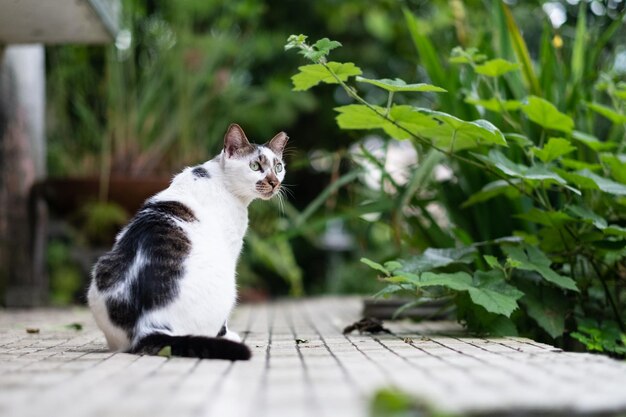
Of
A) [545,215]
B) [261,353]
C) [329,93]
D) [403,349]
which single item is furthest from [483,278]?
[329,93]

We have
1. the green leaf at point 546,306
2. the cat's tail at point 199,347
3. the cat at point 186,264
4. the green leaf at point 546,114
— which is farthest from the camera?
the green leaf at point 546,114

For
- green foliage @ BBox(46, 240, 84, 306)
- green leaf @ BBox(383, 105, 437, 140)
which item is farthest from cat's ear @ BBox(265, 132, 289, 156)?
green foliage @ BBox(46, 240, 84, 306)

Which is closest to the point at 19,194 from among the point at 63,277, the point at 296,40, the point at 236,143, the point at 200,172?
the point at 63,277

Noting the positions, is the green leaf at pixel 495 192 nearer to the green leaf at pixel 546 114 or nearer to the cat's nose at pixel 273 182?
the green leaf at pixel 546 114

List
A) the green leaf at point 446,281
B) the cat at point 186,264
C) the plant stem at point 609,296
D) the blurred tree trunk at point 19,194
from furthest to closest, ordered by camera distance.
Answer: the blurred tree trunk at point 19,194 < the plant stem at point 609,296 < the green leaf at point 446,281 < the cat at point 186,264

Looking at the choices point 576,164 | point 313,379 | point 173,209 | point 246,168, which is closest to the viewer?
point 313,379

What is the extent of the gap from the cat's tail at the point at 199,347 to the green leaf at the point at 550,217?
55.2 inches

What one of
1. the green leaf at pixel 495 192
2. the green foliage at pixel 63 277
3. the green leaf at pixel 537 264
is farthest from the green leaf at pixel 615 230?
the green foliage at pixel 63 277

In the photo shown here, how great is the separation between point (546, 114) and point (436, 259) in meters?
0.75

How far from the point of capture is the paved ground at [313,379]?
1.30 meters

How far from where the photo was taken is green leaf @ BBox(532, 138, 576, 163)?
2.60 metres

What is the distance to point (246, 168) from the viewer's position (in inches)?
94.3

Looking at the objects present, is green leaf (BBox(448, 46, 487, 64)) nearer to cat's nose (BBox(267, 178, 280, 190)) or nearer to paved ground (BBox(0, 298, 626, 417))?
cat's nose (BBox(267, 178, 280, 190))

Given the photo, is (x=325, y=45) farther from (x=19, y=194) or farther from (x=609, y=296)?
(x=19, y=194)
